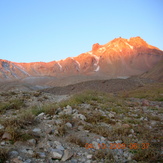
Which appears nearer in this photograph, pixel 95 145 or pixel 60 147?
pixel 60 147

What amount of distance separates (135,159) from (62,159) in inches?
55.8

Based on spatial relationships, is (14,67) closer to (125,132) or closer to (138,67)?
(138,67)

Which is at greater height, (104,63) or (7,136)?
(104,63)

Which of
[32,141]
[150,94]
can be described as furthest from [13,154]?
[150,94]

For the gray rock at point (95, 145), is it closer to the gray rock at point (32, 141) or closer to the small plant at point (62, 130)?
the small plant at point (62, 130)

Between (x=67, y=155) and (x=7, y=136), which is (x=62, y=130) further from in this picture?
(x=7, y=136)

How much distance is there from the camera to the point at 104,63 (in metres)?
99.4

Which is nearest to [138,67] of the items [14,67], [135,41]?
[135,41]

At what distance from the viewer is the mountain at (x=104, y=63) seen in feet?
309

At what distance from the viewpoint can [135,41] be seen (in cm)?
11175

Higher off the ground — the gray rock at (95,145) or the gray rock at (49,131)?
the gray rock at (49,131)

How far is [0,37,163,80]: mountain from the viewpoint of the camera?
9431cm

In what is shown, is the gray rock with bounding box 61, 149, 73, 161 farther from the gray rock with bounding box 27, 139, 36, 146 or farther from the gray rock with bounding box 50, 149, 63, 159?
the gray rock with bounding box 27, 139, 36, 146

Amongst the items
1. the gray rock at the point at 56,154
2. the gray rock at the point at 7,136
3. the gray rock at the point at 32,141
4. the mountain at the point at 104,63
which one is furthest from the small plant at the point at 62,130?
the mountain at the point at 104,63
